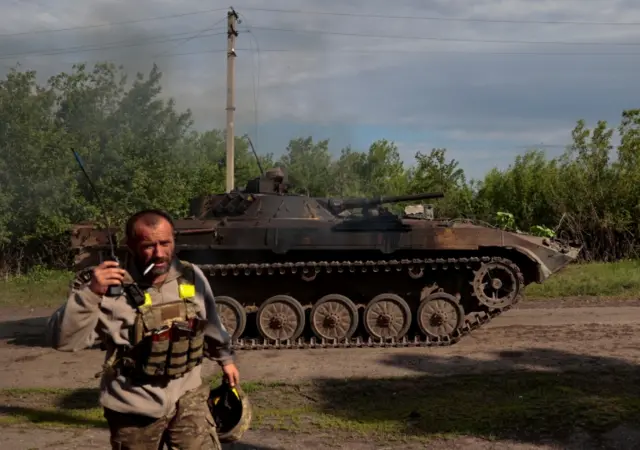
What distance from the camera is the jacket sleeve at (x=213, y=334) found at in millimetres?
3898

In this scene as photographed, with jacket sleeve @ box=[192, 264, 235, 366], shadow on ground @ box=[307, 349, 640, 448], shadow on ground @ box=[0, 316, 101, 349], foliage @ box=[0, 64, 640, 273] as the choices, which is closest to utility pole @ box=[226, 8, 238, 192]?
foliage @ box=[0, 64, 640, 273]

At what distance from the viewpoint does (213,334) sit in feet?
12.8

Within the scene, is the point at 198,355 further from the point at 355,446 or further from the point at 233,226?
the point at 233,226

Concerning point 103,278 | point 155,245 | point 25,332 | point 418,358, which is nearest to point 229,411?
point 155,245

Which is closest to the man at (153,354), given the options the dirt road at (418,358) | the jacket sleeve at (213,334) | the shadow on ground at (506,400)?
the jacket sleeve at (213,334)

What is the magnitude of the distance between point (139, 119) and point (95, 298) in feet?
57.5

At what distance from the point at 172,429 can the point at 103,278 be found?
0.87 m

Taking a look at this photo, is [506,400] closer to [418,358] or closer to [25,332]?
[418,358]

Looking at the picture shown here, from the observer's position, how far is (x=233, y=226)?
430 inches

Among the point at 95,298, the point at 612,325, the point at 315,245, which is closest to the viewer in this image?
the point at 95,298

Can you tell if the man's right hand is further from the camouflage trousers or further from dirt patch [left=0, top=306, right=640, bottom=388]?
dirt patch [left=0, top=306, right=640, bottom=388]

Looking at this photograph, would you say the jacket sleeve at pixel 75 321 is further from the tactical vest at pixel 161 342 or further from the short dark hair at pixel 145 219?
the short dark hair at pixel 145 219

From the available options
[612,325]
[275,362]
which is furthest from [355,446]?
[612,325]

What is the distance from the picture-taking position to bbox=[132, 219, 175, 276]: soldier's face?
360cm
